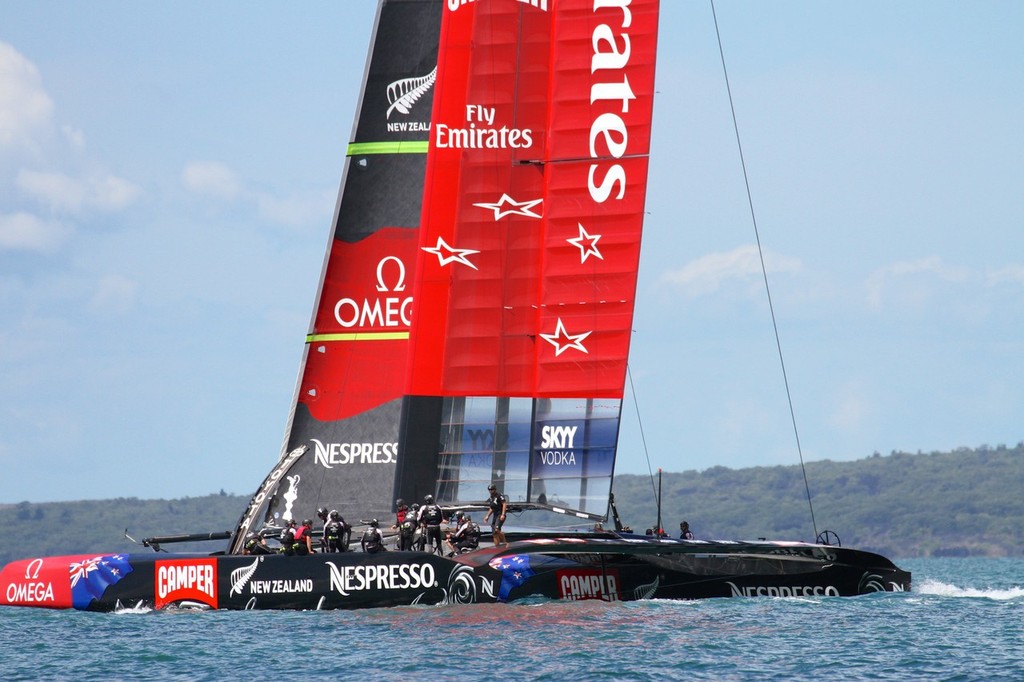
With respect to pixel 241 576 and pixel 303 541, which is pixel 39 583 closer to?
pixel 241 576

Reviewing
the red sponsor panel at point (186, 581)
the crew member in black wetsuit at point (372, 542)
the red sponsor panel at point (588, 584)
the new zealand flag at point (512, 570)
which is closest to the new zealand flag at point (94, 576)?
the red sponsor panel at point (186, 581)

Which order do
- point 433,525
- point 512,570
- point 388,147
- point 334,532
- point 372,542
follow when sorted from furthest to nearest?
point 388,147, point 334,532, point 433,525, point 372,542, point 512,570

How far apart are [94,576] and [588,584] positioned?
7502 mm

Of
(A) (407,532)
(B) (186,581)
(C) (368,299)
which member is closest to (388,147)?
(C) (368,299)

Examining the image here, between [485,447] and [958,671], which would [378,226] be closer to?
[485,447]

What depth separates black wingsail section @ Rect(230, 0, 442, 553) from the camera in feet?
89.8

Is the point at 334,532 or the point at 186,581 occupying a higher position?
the point at 334,532

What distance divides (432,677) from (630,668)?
226 centimetres

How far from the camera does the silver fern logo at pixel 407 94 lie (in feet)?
91.7

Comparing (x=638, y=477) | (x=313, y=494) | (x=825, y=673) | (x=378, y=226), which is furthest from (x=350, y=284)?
(x=638, y=477)

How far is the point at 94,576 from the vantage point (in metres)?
24.8

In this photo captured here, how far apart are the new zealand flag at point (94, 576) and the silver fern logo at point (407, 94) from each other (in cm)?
874

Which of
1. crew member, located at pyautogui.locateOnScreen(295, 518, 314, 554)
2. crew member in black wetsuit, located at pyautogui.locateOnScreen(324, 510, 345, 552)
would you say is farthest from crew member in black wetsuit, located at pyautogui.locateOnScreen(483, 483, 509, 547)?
crew member, located at pyautogui.locateOnScreen(295, 518, 314, 554)

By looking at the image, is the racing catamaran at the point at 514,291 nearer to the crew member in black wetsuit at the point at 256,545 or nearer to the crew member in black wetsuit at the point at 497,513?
the crew member in black wetsuit at the point at 497,513
